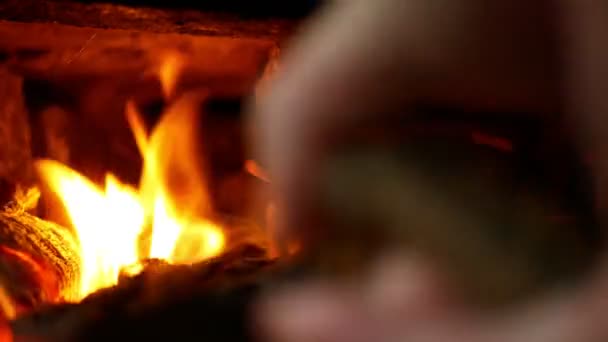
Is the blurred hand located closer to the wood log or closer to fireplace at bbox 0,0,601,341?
fireplace at bbox 0,0,601,341

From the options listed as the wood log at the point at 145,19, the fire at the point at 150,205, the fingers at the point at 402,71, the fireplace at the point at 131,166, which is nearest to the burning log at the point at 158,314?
the fireplace at the point at 131,166

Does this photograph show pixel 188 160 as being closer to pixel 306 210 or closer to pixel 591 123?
pixel 306 210

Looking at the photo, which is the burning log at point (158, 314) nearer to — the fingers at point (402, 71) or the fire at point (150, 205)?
the fingers at point (402, 71)

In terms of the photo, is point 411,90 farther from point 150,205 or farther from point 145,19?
point 150,205

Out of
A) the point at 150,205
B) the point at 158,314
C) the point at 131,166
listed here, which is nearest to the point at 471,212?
the point at 158,314

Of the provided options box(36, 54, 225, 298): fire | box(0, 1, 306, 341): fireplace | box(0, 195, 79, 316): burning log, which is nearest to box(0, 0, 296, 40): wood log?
box(0, 1, 306, 341): fireplace

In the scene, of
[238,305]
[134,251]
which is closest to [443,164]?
[238,305]
